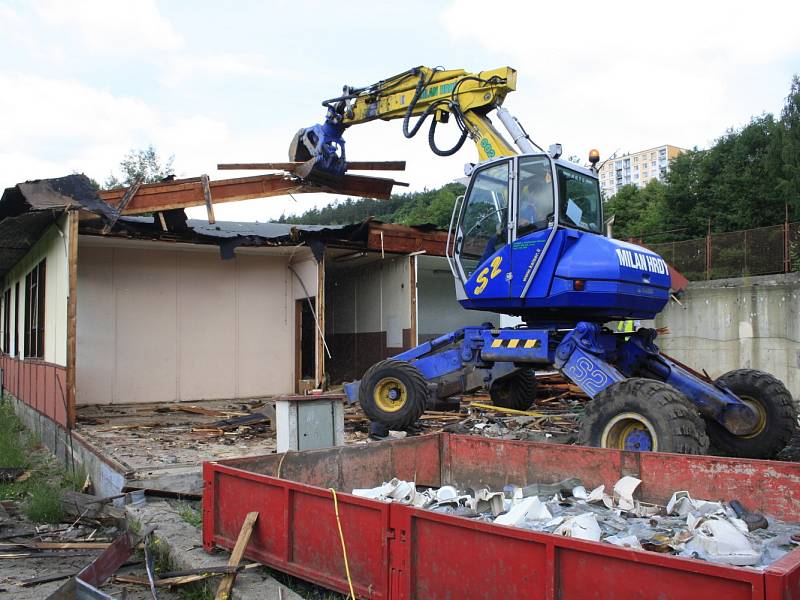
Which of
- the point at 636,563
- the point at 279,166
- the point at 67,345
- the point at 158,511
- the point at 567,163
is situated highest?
the point at 279,166

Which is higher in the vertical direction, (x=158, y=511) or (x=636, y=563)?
(x=636, y=563)

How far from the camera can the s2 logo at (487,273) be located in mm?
8383

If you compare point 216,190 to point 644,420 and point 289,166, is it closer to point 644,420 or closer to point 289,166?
point 289,166

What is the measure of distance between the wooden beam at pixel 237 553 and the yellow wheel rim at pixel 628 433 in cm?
348

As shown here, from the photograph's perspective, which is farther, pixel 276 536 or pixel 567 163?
pixel 567 163

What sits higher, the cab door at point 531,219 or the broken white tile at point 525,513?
the cab door at point 531,219

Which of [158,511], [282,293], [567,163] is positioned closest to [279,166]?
[282,293]

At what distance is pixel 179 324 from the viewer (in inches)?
567

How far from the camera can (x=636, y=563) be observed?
277 cm

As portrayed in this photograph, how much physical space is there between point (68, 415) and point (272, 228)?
738 cm

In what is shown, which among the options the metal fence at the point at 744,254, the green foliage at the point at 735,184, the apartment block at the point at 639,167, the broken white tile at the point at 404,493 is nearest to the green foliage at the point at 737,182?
the green foliage at the point at 735,184

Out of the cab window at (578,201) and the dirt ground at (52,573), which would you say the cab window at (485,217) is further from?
the dirt ground at (52,573)

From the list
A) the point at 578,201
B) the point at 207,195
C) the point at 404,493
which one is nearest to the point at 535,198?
the point at 578,201

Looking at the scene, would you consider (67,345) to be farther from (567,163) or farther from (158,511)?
(567,163)
